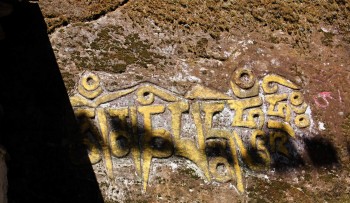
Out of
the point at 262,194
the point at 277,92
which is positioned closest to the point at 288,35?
the point at 277,92

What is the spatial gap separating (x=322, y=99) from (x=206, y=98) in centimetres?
58

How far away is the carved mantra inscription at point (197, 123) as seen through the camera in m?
2.85

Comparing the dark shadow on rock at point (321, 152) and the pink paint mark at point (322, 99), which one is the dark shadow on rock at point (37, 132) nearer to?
the dark shadow on rock at point (321, 152)

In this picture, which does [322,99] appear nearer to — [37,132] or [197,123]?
[197,123]

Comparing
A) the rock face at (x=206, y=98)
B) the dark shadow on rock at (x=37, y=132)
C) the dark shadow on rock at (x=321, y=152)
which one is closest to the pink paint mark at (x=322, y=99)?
the rock face at (x=206, y=98)

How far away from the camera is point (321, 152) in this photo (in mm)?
2973

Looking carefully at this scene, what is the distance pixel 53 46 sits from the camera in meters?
2.89

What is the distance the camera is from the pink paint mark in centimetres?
301

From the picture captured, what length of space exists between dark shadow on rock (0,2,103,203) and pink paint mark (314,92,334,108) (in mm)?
1143

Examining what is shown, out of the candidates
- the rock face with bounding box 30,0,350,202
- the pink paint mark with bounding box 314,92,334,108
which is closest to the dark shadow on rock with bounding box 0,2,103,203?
the rock face with bounding box 30,0,350,202

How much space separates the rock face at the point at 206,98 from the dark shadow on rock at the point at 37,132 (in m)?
0.06

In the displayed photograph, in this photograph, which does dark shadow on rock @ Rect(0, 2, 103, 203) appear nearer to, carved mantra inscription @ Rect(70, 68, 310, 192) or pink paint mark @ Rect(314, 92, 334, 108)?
carved mantra inscription @ Rect(70, 68, 310, 192)

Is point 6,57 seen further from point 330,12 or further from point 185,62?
point 330,12

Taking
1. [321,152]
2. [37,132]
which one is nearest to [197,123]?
[321,152]
